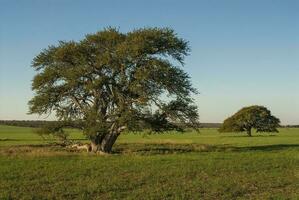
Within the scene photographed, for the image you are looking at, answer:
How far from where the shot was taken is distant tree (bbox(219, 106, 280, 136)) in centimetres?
10888

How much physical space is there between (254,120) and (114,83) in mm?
69733

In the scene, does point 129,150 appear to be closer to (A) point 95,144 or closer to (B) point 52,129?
(A) point 95,144

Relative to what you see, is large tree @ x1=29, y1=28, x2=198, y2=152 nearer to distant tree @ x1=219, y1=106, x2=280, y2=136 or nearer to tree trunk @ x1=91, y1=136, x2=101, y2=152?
tree trunk @ x1=91, y1=136, x2=101, y2=152

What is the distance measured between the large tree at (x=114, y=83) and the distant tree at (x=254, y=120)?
216ft

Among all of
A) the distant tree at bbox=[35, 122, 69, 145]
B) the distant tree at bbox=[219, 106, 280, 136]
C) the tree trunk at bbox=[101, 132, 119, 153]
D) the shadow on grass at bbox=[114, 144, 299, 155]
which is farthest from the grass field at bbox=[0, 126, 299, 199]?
the distant tree at bbox=[219, 106, 280, 136]

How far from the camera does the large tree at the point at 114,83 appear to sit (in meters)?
42.5

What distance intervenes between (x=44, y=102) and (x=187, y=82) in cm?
1164

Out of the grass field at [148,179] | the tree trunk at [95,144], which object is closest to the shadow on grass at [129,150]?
the tree trunk at [95,144]

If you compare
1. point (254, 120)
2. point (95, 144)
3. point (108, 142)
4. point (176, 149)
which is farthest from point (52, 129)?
point (254, 120)

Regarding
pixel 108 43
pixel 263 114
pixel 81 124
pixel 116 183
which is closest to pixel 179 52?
pixel 108 43

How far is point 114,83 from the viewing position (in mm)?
→ 43375

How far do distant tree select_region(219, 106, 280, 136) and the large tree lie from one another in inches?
2591

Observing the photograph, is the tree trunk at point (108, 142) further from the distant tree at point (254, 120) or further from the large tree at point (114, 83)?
the distant tree at point (254, 120)

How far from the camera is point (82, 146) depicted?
46.5 m
